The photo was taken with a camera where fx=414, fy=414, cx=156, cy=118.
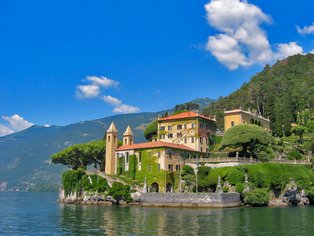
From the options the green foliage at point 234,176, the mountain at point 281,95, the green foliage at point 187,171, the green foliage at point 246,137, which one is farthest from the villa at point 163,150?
the mountain at point 281,95

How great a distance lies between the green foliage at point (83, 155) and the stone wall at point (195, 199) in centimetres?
2729

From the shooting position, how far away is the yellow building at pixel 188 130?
3216 inches

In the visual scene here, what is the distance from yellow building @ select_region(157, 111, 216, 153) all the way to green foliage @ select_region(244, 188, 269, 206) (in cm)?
1911

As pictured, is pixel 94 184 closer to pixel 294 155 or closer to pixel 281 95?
pixel 294 155

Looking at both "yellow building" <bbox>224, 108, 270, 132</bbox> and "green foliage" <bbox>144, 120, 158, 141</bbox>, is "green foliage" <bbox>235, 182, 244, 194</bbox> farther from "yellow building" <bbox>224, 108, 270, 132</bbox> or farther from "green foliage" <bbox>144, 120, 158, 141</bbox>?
"green foliage" <bbox>144, 120, 158, 141</bbox>

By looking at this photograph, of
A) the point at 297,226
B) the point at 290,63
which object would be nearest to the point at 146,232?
the point at 297,226

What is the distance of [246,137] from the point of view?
238 ft

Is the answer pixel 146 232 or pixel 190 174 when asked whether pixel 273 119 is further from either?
pixel 146 232

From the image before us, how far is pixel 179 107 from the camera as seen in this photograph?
145125 mm

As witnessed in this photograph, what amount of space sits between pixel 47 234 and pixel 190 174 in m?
38.2

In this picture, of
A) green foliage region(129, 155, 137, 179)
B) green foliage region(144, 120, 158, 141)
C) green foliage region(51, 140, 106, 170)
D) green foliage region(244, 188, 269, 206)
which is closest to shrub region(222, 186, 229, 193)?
green foliage region(244, 188, 269, 206)

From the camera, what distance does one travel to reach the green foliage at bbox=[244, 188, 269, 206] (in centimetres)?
6303

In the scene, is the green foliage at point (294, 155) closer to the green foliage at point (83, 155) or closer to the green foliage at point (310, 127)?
the green foliage at point (310, 127)

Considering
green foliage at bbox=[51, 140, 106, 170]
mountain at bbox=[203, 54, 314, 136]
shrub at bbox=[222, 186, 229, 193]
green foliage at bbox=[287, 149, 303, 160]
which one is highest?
mountain at bbox=[203, 54, 314, 136]
